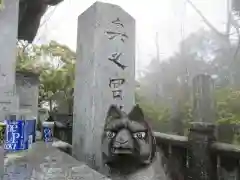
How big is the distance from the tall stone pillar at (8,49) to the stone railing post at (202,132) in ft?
7.44

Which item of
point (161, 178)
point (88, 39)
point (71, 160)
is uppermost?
point (88, 39)

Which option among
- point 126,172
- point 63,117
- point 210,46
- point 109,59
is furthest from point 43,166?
point 210,46

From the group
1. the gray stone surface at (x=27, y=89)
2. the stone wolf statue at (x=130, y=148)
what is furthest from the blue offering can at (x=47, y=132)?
the gray stone surface at (x=27, y=89)

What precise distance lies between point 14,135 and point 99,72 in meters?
1.97

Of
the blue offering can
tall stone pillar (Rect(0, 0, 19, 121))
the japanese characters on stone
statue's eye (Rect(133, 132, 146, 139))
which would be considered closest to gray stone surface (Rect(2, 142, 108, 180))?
statue's eye (Rect(133, 132, 146, 139))

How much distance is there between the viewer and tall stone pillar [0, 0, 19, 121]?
3.04 m

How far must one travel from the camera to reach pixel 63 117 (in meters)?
6.17

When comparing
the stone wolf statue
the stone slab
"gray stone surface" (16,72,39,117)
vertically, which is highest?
the stone slab

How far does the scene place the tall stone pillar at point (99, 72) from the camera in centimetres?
362

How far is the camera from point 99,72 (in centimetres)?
365

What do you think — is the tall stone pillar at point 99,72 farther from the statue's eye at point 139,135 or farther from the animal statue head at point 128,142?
the statue's eye at point 139,135

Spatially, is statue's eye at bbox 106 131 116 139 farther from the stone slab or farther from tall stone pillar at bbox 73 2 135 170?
the stone slab

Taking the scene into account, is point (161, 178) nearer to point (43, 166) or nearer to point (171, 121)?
point (43, 166)

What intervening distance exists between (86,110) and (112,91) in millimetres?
457
